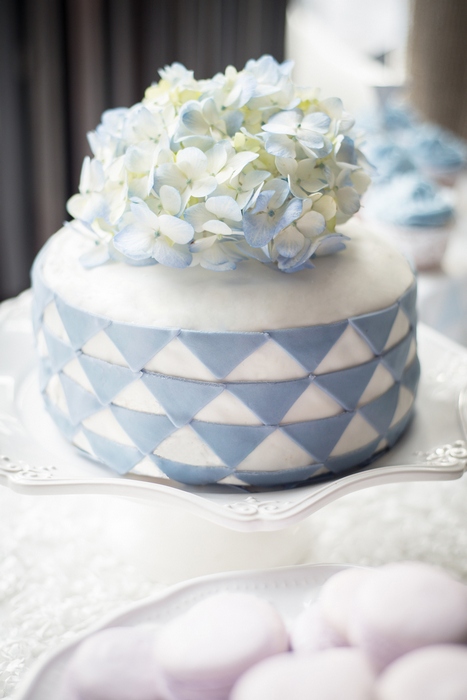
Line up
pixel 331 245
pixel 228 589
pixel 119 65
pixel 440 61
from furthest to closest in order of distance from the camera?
pixel 440 61
pixel 119 65
pixel 331 245
pixel 228 589

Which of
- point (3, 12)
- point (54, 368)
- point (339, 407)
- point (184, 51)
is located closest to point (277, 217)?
point (339, 407)

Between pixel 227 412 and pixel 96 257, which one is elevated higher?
pixel 96 257

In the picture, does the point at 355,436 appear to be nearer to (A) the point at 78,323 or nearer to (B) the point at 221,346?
(B) the point at 221,346

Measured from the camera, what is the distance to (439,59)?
3.07 meters

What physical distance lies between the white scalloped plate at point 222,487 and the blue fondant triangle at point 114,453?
0.05ft

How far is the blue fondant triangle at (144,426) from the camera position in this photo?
Result: 2.37 feet

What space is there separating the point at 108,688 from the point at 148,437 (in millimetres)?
322

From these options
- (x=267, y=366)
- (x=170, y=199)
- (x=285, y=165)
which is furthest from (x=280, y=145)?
(x=267, y=366)

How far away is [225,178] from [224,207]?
31mm

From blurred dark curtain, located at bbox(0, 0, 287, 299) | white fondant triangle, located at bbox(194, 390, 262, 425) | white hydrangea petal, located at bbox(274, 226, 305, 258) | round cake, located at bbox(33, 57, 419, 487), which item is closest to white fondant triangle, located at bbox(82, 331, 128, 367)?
round cake, located at bbox(33, 57, 419, 487)

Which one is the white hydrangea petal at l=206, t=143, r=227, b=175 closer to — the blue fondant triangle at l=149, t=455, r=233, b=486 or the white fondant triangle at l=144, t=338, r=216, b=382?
the white fondant triangle at l=144, t=338, r=216, b=382

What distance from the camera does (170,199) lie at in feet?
2.24

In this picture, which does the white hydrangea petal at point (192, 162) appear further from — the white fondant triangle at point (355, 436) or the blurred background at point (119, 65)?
the blurred background at point (119, 65)

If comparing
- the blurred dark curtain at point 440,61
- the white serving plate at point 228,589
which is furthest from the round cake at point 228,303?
the blurred dark curtain at point 440,61
